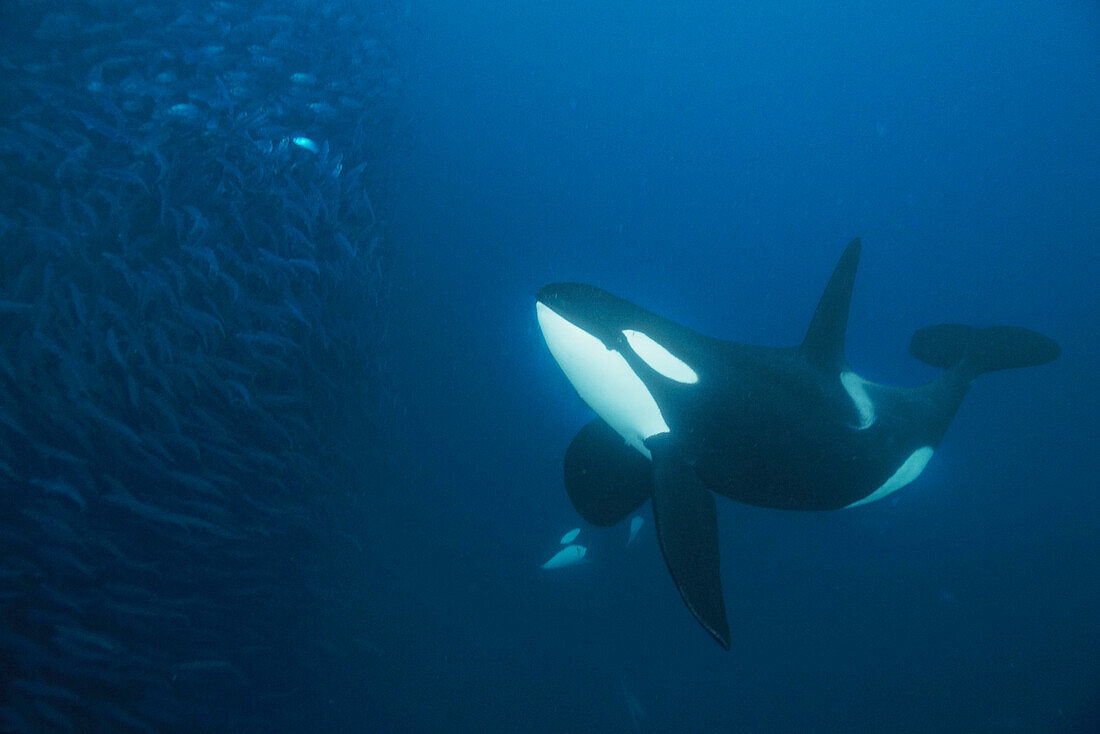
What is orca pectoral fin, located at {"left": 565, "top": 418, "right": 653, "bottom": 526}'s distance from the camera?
3.94m

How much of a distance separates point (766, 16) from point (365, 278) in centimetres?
3817

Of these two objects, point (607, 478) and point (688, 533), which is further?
point (607, 478)

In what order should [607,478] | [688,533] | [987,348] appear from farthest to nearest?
[987,348] → [607,478] → [688,533]

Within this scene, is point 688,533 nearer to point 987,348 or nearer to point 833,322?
point 833,322

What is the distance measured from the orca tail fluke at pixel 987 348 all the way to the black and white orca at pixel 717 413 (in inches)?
67.8

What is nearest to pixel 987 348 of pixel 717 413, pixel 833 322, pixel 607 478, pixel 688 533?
pixel 833 322

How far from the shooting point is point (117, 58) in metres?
6.56

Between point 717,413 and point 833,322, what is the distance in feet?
3.83

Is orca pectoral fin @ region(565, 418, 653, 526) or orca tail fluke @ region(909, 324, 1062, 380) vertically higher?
orca tail fluke @ region(909, 324, 1062, 380)

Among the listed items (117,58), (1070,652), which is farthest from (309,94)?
(1070,652)

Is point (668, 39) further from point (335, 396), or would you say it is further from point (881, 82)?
point (335, 396)

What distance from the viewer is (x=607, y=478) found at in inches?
157

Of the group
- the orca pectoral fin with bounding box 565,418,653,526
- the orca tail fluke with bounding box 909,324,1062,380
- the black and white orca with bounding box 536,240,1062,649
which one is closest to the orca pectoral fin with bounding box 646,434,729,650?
the black and white orca with bounding box 536,240,1062,649

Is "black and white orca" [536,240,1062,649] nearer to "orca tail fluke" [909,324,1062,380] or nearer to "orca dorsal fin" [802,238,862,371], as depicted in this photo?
"orca dorsal fin" [802,238,862,371]
